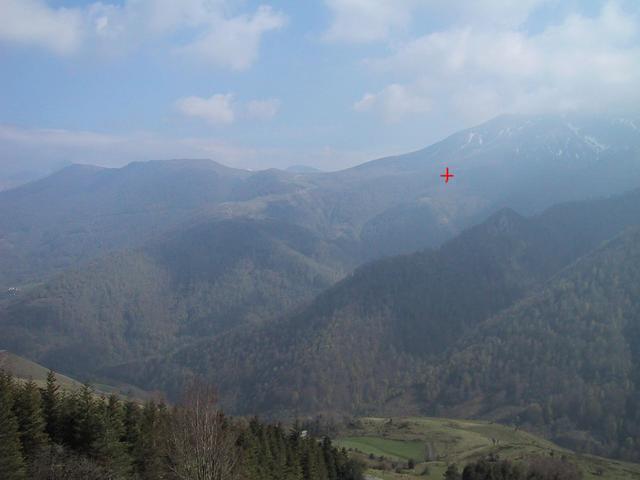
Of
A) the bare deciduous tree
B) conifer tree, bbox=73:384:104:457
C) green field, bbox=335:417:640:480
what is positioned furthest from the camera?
green field, bbox=335:417:640:480

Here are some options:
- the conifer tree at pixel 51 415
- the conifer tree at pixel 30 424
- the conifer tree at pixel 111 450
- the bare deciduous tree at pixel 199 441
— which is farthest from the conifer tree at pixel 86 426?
the bare deciduous tree at pixel 199 441

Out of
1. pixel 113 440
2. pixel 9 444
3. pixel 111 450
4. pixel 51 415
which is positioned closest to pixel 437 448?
pixel 113 440

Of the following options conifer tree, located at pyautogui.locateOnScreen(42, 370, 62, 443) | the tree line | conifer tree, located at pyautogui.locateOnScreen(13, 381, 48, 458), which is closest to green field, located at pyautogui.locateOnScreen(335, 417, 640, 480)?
the tree line

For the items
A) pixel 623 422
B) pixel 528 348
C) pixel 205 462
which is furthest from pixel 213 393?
pixel 528 348

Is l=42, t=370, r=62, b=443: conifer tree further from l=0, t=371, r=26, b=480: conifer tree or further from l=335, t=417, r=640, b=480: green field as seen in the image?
l=335, t=417, r=640, b=480: green field

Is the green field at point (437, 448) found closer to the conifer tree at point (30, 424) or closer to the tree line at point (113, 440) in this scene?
Result: the tree line at point (113, 440)

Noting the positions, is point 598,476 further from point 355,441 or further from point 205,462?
point 205,462
